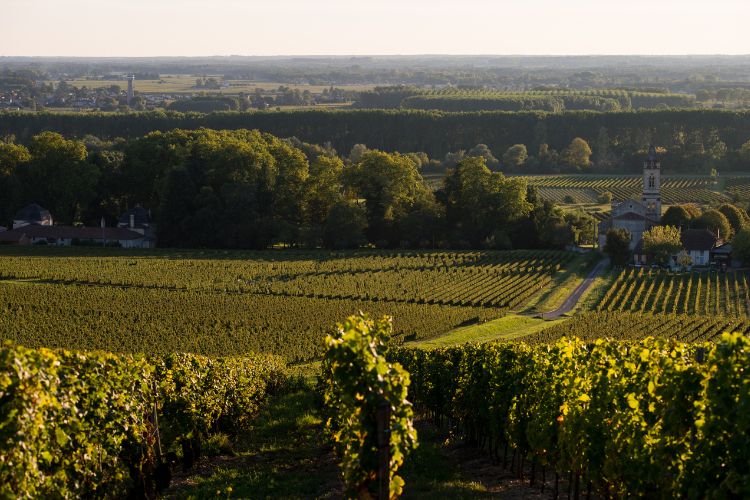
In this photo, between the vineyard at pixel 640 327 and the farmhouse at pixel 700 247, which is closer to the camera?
the vineyard at pixel 640 327

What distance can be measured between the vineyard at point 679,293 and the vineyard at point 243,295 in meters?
4.70

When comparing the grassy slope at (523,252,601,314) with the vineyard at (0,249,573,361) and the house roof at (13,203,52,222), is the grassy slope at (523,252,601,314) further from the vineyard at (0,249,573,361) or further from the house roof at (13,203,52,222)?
the house roof at (13,203,52,222)

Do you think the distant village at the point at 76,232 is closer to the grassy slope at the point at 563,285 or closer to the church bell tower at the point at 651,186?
the grassy slope at the point at 563,285

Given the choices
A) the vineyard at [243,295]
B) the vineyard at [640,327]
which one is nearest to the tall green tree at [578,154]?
the vineyard at [243,295]

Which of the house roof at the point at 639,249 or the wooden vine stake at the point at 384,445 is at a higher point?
the wooden vine stake at the point at 384,445

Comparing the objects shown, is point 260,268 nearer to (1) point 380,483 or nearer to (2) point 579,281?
(2) point 579,281

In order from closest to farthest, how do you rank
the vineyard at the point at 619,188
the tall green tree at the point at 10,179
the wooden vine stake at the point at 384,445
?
the wooden vine stake at the point at 384,445, the tall green tree at the point at 10,179, the vineyard at the point at 619,188

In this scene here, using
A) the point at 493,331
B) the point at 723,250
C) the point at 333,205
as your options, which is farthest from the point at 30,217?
the point at 723,250

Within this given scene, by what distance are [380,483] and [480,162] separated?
67.3 meters

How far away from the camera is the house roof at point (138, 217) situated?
8169cm

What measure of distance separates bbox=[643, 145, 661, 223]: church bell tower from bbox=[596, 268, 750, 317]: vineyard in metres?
12.4

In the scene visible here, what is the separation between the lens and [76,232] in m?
80.2

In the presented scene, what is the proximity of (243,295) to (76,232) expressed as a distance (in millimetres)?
28807

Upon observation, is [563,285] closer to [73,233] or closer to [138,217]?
[138,217]
